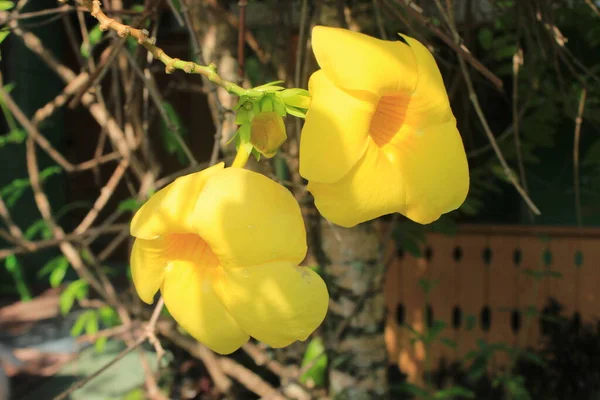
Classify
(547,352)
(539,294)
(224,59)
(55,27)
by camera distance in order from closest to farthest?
(224,59) → (547,352) → (539,294) → (55,27)

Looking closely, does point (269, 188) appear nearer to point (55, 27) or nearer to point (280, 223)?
point (280, 223)

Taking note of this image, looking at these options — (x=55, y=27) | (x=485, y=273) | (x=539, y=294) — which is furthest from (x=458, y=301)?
(x=55, y=27)

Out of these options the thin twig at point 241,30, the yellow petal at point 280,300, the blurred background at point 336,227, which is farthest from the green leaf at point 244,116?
the thin twig at point 241,30

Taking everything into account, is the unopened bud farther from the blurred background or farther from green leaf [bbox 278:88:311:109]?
the blurred background

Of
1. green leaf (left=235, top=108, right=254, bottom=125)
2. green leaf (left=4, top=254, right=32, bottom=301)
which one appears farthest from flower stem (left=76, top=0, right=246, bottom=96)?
green leaf (left=4, top=254, right=32, bottom=301)

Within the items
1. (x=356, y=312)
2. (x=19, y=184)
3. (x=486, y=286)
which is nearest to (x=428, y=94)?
(x=356, y=312)

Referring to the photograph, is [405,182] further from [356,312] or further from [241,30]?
[356,312]

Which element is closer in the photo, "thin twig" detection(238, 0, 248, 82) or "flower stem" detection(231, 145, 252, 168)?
"flower stem" detection(231, 145, 252, 168)
